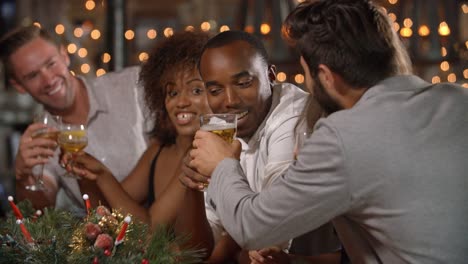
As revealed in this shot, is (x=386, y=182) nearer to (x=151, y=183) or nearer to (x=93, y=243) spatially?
(x=93, y=243)

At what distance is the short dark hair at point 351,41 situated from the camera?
5.47 feet

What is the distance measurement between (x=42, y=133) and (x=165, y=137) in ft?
1.58

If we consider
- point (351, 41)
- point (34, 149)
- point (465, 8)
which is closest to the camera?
point (351, 41)

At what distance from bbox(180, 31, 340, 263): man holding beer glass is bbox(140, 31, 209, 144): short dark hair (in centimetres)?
37

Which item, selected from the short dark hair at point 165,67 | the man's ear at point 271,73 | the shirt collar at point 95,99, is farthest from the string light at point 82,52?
the man's ear at point 271,73

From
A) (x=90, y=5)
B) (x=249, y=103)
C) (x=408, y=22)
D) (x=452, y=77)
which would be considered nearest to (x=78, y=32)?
(x=90, y=5)

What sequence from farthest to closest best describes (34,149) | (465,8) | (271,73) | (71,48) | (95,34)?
(95,34)
(71,48)
(465,8)
(34,149)
(271,73)

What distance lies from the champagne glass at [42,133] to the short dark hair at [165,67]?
0.38m

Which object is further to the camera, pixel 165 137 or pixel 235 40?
pixel 165 137

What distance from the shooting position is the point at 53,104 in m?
3.27

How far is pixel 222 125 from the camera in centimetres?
192

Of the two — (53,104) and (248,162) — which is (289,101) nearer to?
(248,162)

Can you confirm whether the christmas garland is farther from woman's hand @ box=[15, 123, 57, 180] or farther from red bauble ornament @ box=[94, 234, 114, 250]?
woman's hand @ box=[15, 123, 57, 180]

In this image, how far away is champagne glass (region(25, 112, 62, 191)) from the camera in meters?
2.79
